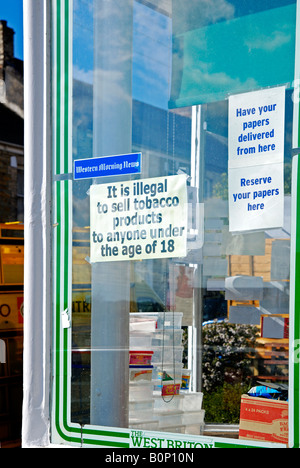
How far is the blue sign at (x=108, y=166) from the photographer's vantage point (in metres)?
4.23

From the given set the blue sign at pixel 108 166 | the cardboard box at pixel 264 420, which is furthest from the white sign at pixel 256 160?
the cardboard box at pixel 264 420

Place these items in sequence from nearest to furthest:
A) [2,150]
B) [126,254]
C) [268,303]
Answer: [268,303] → [126,254] → [2,150]

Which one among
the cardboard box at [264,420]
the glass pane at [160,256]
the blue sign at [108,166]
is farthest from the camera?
the blue sign at [108,166]

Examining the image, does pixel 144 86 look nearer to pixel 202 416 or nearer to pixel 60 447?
pixel 202 416

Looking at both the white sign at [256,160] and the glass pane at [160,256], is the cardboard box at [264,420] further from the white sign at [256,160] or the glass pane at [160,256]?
the white sign at [256,160]

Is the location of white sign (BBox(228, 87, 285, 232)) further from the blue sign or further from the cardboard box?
the cardboard box

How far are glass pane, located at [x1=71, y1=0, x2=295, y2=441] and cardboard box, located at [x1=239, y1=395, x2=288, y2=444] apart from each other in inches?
1.5

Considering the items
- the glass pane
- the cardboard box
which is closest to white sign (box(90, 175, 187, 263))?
the glass pane

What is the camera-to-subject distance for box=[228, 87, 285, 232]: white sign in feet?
12.3

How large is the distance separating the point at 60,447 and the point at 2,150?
6176 millimetres

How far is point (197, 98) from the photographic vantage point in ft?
13.5

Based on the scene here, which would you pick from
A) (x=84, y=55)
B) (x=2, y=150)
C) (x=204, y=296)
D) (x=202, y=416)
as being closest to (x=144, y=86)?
(x=84, y=55)

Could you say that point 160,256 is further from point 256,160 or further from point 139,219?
point 256,160

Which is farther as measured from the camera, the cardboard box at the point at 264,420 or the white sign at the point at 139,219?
the white sign at the point at 139,219
